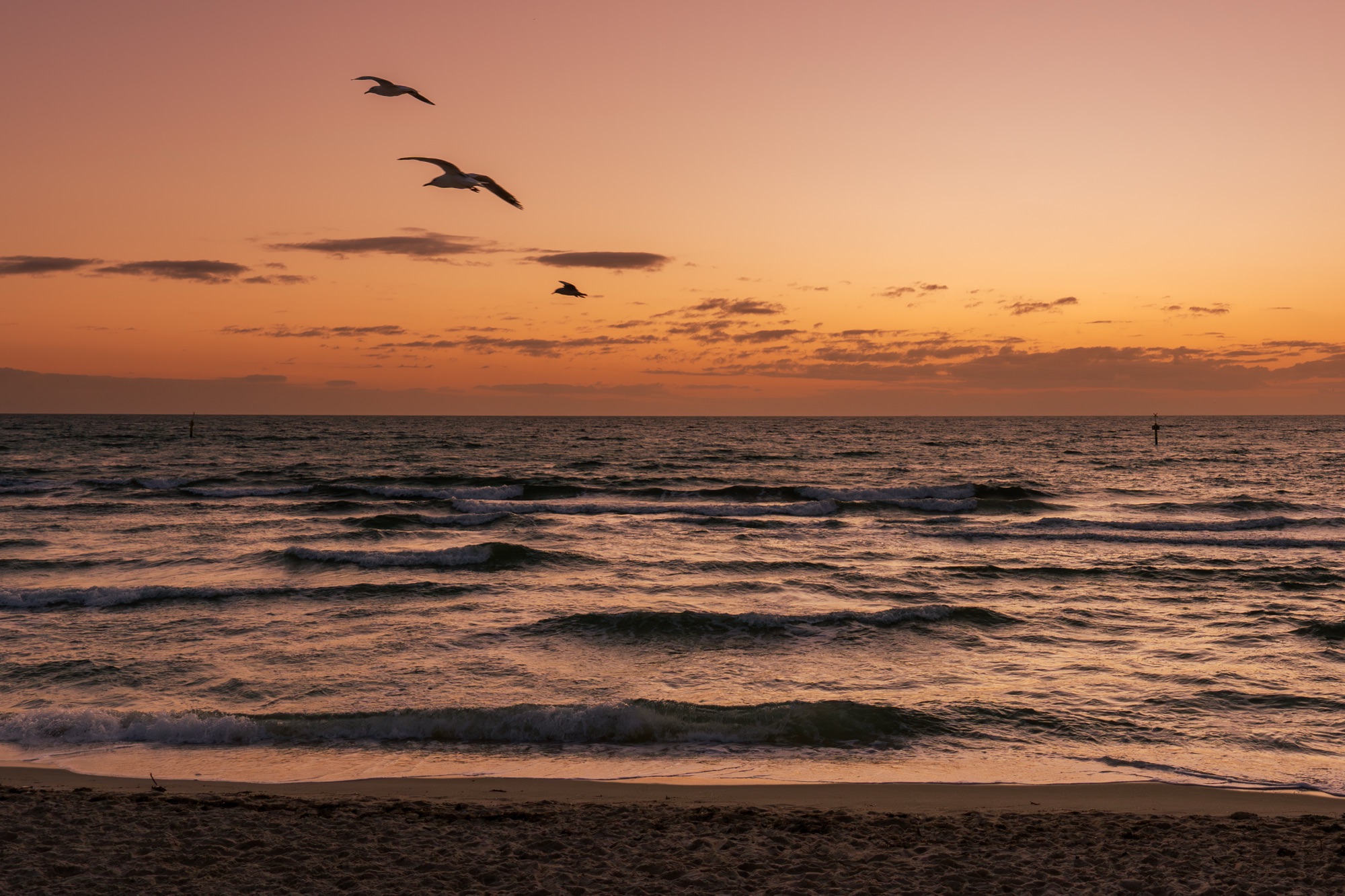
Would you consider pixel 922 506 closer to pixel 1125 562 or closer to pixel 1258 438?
pixel 1125 562

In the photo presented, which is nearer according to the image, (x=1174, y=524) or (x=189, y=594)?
(x=189, y=594)

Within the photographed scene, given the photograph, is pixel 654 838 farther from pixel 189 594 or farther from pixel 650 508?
pixel 650 508

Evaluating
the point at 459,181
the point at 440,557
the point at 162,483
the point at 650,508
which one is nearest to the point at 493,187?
the point at 459,181

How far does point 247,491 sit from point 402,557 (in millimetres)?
22719

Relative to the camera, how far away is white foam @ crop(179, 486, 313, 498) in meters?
41.2

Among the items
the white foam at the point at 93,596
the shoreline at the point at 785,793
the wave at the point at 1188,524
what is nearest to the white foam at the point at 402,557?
the white foam at the point at 93,596

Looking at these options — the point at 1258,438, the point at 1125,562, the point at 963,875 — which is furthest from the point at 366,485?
the point at 1258,438

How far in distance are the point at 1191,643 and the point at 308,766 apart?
13.0 metres

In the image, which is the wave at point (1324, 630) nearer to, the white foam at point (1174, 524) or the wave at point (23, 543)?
the white foam at point (1174, 524)

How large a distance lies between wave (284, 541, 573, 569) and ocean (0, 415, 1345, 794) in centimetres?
12

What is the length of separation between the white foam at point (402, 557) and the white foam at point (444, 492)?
17.8 m

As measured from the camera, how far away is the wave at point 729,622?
1537cm

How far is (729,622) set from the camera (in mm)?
15844

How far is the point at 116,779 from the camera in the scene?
8672 millimetres
